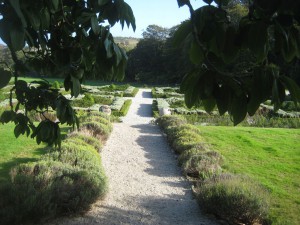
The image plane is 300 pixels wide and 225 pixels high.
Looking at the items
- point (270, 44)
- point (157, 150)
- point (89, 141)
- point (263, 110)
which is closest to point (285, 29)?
point (270, 44)

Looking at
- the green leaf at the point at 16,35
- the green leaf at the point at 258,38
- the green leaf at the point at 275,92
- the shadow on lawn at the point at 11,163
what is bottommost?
the shadow on lawn at the point at 11,163

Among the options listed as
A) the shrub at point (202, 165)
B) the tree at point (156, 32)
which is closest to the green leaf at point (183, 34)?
the shrub at point (202, 165)

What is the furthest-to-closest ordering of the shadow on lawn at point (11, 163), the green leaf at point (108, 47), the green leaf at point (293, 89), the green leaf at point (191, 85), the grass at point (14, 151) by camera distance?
the grass at point (14, 151)
the shadow on lawn at point (11, 163)
the green leaf at point (108, 47)
the green leaf at point (191, 85)
the green leaf at point (293, 89)

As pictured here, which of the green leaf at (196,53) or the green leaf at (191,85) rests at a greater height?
the green leaf at (196,53)

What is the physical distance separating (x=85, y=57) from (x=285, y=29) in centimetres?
146

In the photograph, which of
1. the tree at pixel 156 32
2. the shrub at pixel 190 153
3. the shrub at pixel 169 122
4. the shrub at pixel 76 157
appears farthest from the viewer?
the tree at pixel 156 32

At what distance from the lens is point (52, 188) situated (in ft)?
18.6

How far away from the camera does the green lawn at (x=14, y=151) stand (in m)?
8.60

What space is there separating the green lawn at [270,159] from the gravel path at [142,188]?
5.03 ft

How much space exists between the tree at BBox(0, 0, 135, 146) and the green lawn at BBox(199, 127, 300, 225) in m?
4.36

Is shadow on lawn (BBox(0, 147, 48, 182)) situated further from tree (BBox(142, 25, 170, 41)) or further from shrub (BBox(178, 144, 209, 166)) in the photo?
tree (BBox(142, 25, 170, 41))

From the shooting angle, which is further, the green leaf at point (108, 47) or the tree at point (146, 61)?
the tree at point (146, 61)

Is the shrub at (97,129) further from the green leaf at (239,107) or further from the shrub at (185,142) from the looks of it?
the green leaf at (239,107)

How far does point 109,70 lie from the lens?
1833mm
